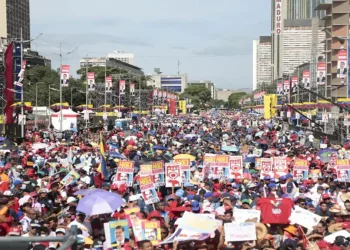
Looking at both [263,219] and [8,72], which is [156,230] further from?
[8,72]

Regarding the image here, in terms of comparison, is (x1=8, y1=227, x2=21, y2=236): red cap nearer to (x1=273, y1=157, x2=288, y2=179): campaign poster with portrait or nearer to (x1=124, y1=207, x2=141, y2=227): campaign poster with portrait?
(x1=124, y1=207, x2=141, y2=227): campaign poster with portrait

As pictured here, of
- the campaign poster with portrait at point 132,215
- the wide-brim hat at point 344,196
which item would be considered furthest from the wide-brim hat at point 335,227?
the wide-brim hat at point 344,196

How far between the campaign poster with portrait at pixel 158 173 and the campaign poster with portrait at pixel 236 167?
8.32ft

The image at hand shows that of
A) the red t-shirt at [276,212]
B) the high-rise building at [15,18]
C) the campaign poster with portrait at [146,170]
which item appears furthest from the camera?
the high-rise building at [15,18]

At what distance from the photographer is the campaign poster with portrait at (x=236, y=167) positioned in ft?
55.6

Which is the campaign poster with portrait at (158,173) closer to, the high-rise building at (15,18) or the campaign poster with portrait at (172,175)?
the campaign poster with portrait at (172,175)

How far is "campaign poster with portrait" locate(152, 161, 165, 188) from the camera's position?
14773mm

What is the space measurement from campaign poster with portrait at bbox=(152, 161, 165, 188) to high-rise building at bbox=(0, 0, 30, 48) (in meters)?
106

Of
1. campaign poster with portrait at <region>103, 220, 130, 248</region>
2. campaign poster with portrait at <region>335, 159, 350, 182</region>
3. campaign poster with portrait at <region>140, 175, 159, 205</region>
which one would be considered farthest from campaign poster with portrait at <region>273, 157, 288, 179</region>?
campaign poster with portrait at <region>103, 220, 130, 248</region>

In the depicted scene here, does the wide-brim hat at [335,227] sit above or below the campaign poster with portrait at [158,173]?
below

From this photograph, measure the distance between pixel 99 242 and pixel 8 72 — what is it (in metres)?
22.3

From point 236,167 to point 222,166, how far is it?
34cm

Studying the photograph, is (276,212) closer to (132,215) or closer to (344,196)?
(132,215)

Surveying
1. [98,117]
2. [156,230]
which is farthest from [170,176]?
[98,117]
